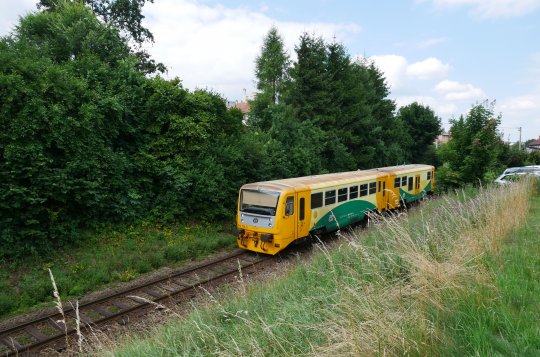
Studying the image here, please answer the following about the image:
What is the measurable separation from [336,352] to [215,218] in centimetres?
1215

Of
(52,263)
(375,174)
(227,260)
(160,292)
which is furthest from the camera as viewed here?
(375,174)

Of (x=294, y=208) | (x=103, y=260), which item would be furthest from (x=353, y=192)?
(x=103, y=260)

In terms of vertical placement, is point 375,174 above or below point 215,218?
above

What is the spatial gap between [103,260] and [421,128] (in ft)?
130

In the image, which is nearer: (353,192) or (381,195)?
(353,192)

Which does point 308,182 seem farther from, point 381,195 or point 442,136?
point 442,136

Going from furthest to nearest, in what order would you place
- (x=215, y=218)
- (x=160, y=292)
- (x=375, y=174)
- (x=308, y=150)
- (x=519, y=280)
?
(x=308, y=150) → (x=375, y=174) → (x=215, y=218) → (x=160, y=292) → (x=519, y=280)

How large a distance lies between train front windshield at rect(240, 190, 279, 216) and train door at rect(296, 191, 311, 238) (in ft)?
2.73

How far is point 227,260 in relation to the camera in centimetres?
1152

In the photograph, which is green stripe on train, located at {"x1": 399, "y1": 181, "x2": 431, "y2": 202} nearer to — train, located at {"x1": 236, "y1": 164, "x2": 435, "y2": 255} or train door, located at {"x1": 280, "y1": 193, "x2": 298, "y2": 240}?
train, located at {"x1": 236, "y1": 164, "x2": 435, "y2": 255}

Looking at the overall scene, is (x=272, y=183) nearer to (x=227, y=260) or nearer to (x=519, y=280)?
(x=227, y=260)

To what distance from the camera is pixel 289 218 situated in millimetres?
10961

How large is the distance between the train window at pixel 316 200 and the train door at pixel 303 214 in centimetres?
23

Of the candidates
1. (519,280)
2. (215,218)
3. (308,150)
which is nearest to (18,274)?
(215,218)
